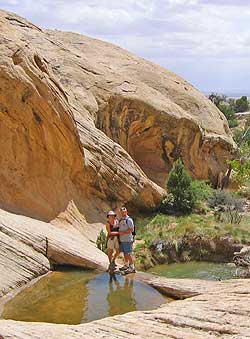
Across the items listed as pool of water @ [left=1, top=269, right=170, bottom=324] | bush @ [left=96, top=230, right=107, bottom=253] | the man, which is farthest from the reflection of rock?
pool of water @ [left=1, top=269, right=170, bottom=324]

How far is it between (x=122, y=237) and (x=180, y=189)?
9760mm

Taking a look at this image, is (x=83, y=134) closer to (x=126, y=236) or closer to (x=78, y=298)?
(x=126, y=236)

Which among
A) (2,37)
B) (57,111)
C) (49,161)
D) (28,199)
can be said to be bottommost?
(28,199)

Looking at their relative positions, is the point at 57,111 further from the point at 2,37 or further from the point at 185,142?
the point at 185,142

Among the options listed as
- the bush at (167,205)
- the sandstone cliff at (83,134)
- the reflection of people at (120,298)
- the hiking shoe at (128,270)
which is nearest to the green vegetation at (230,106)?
the sandstone cliff at (83,134)

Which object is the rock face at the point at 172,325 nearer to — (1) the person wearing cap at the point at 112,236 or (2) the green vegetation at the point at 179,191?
(1) the person wearing cap at the point at 112,236

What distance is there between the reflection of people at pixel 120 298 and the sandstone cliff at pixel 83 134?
62.7 inches

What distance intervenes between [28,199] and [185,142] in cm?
1435

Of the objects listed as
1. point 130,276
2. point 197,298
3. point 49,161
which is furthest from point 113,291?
point 49,161

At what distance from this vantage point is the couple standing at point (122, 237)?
1309cm

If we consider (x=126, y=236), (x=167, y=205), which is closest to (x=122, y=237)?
(x=126, y=236)

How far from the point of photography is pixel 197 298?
938 centimetres

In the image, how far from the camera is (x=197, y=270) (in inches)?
715

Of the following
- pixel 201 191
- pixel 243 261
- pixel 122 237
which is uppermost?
pixel 201 191
